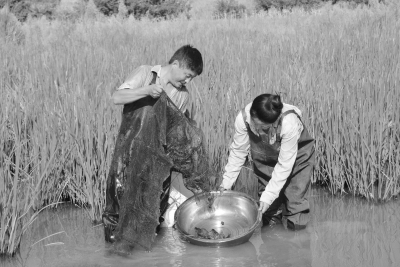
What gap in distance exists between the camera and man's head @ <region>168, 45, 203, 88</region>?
2.69m

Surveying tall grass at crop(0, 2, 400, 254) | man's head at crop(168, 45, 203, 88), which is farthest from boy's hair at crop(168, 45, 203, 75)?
tall grass at crop(0, 2, 400, 254)

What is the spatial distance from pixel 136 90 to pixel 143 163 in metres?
0.49

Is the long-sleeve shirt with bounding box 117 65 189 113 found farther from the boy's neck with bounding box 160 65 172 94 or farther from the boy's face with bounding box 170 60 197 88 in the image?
the boy's face with bounding box 170 60 197 88

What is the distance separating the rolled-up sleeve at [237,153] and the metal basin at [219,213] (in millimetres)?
100

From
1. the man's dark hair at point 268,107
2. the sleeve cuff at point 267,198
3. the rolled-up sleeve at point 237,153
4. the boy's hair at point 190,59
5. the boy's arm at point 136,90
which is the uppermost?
the boy's hair at point 190,59

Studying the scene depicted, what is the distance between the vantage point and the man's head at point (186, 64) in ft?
8.82

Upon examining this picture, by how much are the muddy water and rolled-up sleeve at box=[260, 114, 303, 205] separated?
0.36 metres

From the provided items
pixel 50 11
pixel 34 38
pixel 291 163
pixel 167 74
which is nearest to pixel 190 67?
pixel 167 74

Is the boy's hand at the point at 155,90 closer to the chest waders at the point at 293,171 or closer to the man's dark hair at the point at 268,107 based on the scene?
the man's dark hair at the point at 268,107

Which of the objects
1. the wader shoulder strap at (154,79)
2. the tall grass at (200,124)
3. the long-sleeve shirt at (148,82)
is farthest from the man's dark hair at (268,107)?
the tall grass at (200,124)

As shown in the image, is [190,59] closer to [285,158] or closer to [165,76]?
[165,76]

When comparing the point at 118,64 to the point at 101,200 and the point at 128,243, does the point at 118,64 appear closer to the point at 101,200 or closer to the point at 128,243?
the point at 101,200

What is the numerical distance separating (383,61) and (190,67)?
10.1ft

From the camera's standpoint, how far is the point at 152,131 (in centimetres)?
291
